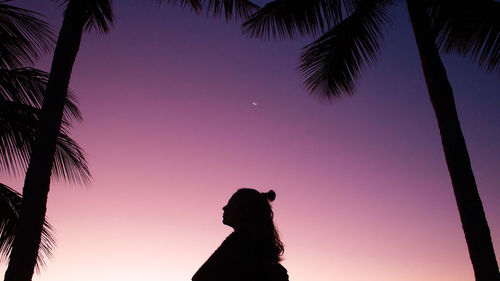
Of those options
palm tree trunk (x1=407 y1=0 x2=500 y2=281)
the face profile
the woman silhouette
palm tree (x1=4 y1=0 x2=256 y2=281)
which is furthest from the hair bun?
palm tree trunk (x1=407 y1=0 x2=500 y2=281)

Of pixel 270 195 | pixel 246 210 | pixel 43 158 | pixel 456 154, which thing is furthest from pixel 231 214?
pixel 456 154

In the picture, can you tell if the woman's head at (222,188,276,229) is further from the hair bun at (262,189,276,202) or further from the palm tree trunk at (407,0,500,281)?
the palm tree trunk at (407,0,500,281)

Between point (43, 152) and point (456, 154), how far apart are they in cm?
476

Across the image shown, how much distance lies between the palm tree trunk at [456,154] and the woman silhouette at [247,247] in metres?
3.13

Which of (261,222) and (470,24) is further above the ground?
(470,24)

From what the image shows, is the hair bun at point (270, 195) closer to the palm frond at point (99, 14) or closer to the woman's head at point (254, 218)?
the woman's head at point (254, 218)

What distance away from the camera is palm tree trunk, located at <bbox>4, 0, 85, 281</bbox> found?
133 inches

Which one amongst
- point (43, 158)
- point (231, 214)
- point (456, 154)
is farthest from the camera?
point (456, 154)

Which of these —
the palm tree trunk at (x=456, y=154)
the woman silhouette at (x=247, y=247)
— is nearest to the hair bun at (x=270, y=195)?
the woman silhouette at (x=247, y=247)

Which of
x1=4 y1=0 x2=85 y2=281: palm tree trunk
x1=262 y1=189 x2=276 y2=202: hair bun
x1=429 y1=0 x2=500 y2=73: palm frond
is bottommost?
x1=262 y1=189 x2=276 y2=202: hair bun

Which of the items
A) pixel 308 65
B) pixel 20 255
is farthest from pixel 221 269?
pixel 308 65

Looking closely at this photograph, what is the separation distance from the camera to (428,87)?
5180 millimetres

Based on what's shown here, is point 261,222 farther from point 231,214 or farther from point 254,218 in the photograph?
point 231,214

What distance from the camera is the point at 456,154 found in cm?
460
